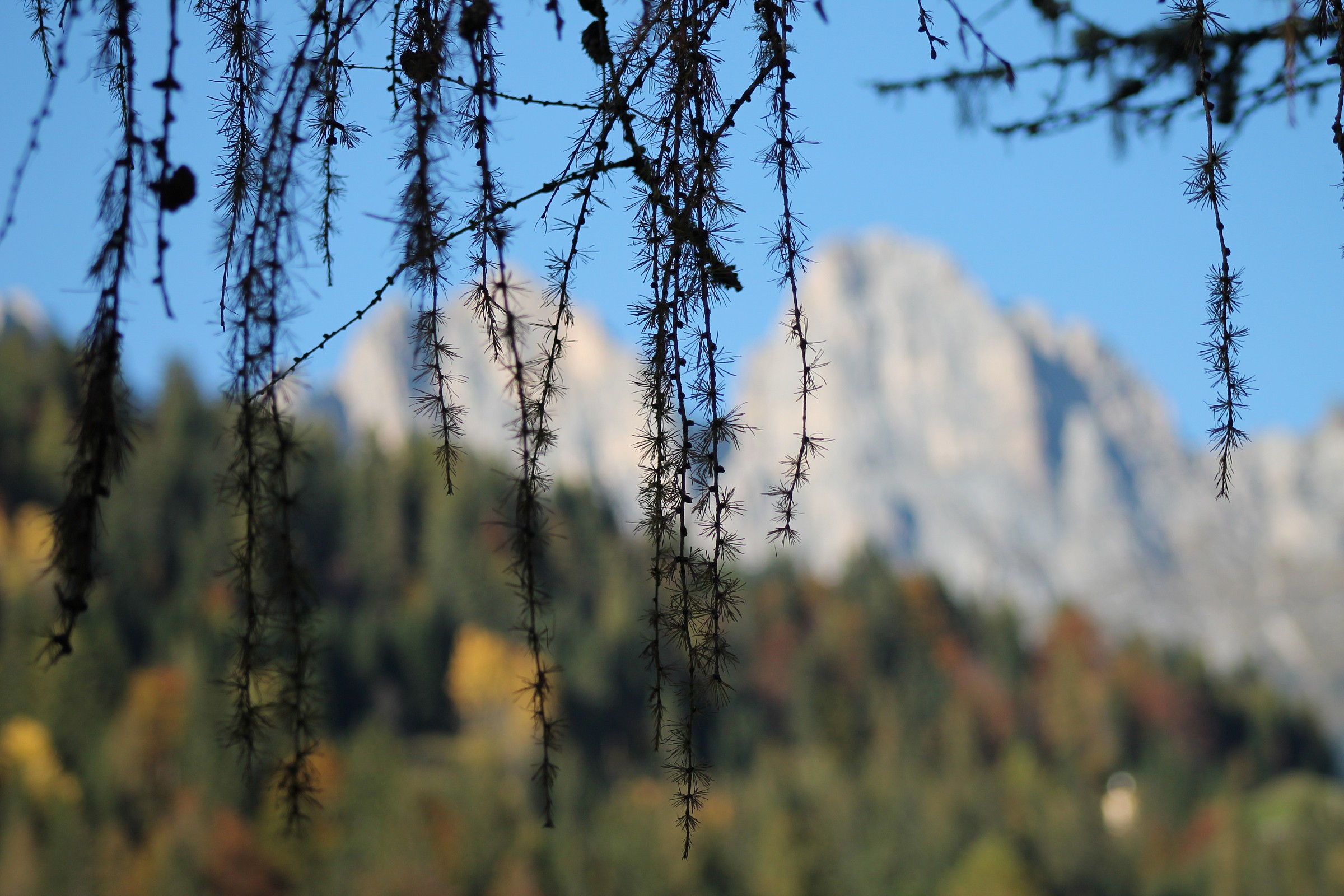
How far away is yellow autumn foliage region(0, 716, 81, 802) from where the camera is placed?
39.0 meters

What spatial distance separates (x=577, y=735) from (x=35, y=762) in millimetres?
19395

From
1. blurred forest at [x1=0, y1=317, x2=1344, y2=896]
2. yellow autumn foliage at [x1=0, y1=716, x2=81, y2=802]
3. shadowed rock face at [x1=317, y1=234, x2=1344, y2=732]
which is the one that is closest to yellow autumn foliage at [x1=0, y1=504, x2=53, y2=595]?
blurred forest at [x1=0, y1=317, x2=1344, y2=896]

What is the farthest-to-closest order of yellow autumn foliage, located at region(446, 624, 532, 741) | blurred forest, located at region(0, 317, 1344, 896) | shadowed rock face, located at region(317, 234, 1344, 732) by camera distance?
1. shadowed rock face, located at region(317, 234, 1344, 732)
2. yellow autumn foliage, located at region(446, 624, 532, 741)
3. blurred forest, located at region(0, 317, 1344, 896)

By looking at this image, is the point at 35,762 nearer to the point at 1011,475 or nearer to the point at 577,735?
the point at 577,735

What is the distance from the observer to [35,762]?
39750mm

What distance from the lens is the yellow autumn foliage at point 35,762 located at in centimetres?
3903

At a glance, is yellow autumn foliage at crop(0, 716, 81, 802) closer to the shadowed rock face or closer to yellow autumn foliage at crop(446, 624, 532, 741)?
yellow autumn foliage at crop(446, 624, 532, 741)

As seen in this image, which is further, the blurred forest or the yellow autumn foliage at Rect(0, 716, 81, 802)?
the yellow autumn foliage at Rect(0, 716, 81, 802)

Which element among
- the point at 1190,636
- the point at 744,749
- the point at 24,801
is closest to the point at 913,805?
the point at 744,749

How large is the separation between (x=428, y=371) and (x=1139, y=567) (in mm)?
187721

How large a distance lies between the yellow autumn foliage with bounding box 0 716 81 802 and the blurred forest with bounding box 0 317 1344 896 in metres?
0.11

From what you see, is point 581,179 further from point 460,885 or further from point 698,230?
point 460,885

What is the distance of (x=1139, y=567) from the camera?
579ft

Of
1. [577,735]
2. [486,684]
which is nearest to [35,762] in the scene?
[486,684]
